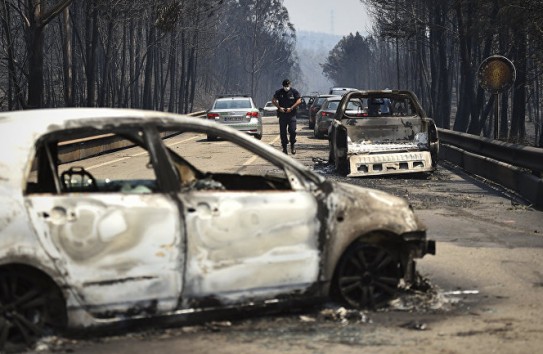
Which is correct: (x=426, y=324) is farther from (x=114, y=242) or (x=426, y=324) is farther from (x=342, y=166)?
(x=342, y=166)

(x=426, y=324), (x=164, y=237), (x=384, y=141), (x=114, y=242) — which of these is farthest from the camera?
(x=384, y=141)

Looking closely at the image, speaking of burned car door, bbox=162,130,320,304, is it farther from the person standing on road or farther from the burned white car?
the person standing on road

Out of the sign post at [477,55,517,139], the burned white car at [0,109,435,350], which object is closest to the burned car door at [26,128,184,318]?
the burned white car at [0,109,435,350]

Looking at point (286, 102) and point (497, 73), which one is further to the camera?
point (286, 102)

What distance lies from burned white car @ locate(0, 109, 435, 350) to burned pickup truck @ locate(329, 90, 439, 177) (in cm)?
1037

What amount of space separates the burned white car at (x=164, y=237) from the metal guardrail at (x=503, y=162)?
753 cm

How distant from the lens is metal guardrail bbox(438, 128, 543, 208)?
13.9 meters

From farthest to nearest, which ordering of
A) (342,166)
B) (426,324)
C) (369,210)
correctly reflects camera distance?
1. (342,166)
2. (369,210)
3. (426,324)

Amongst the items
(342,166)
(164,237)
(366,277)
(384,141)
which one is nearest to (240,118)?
(384,141)

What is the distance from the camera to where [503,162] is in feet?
55.6

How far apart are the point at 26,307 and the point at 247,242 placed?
4.91 ft

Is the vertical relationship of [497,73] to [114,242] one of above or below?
above

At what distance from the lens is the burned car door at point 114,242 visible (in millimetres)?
5582

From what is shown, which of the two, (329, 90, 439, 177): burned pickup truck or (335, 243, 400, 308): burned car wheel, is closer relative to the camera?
(335, 243, 400, 308): burned car wheel
